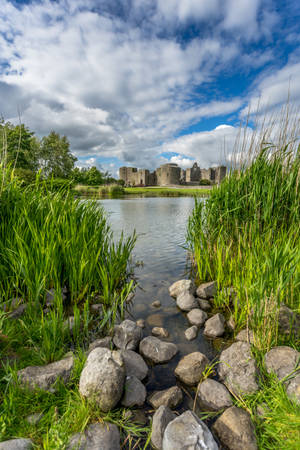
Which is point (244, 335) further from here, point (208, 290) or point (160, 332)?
point (208, 290)

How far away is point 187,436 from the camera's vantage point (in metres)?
1.32

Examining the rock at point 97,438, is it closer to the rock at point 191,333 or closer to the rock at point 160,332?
the rock at point 160,332

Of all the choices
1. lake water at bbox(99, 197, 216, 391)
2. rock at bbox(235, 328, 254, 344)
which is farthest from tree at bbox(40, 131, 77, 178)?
rock at bbox(235, 328, 254, 344)

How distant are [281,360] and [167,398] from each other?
3.40 feet

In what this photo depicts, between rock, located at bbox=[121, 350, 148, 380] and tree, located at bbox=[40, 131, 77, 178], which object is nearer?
rock, located at bbox=[121, 350, 148, 380]

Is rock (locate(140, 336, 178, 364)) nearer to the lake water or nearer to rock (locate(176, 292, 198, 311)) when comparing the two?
the lake water

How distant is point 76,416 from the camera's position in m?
1.46

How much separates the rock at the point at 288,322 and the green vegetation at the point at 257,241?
45 mm

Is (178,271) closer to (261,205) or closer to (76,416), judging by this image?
(261,205)

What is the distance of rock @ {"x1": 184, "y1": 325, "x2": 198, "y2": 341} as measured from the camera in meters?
2.64

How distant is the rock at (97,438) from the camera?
1311 millimetres

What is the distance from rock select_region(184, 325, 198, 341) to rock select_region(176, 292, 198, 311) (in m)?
0.50

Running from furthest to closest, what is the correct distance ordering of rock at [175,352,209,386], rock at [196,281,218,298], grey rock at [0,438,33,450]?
1. rock at [196,281,218,298]
2. rock at [175,352,209,386]
3. grey rock at [0,438,33,450]

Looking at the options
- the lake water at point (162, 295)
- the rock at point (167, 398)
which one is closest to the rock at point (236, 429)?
the rock at point (167, 398)
